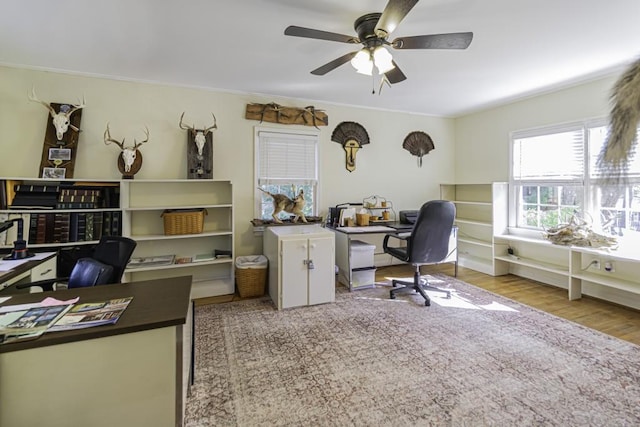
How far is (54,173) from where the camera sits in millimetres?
3078

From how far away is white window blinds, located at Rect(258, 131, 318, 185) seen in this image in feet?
13.1

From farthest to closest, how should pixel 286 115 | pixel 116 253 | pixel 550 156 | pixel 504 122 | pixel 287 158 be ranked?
pixel 504 122 → pixel 287 158 → pixel 286 115 → pixel 550 156 → pixel 116 253

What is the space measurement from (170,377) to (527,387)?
2.07 m

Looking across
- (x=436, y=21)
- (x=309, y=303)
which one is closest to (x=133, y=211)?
(x=309, y=303)

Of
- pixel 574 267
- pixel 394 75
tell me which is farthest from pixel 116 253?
pixel 574 267

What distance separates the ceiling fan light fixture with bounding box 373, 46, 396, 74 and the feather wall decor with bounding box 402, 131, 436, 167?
104 inches

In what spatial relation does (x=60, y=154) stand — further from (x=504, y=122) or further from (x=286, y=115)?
(x=504, y=122)

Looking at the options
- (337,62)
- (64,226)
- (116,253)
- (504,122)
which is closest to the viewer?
(116,253)

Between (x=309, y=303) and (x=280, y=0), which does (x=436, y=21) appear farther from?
(x=309, y=303)

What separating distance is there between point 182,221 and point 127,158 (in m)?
0.88

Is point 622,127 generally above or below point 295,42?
below

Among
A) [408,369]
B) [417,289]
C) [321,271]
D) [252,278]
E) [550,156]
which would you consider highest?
[550,156]

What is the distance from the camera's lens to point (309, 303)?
10.5 feet

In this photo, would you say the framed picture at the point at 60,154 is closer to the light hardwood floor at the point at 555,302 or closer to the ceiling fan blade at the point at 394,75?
the light hardwood floor at the point at 555,302
